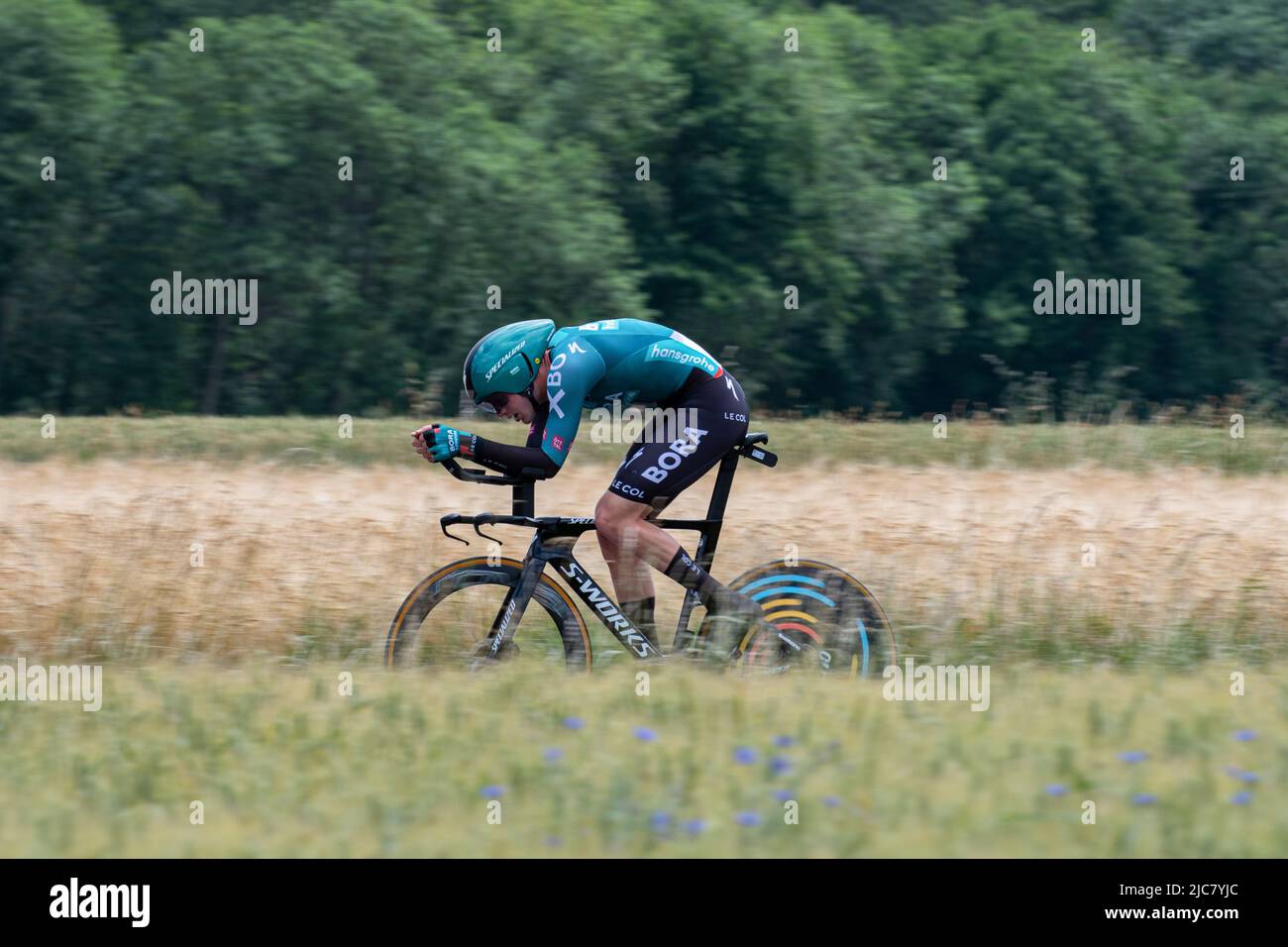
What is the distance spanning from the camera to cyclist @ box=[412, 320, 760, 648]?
22.2 ft

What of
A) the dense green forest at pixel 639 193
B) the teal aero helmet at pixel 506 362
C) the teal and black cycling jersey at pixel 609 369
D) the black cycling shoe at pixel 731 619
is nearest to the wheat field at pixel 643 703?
the black cycling shoe at pixel 731 619

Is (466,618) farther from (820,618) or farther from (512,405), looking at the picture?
(820,618)

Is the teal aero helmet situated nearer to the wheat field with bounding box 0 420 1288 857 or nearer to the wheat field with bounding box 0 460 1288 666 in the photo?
the wheat field with bounding box 0 420 1288 857

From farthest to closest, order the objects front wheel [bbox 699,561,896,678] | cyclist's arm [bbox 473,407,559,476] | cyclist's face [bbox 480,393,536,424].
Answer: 1. front wheel [bbox 699,561,896,678]
2. cyclist's face [bbox 480,393,536,424]
3. cyclist's arm [bbox 473,407,559,476]

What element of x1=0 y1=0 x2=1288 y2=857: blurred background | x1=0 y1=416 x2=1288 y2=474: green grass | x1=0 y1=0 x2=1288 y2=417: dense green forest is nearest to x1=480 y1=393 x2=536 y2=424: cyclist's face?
x1=0 y1=0 x2=1288 y2=857: blurred background

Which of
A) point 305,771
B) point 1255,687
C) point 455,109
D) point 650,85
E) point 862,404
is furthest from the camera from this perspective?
point 862,404

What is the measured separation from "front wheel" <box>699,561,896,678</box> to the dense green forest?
15.5m

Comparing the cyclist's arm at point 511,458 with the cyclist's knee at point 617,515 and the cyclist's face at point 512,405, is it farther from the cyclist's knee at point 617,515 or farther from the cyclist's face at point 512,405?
the cyclist's knee at point 617,515

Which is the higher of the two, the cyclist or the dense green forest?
the dense green forest

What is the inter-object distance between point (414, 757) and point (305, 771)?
1.13ft

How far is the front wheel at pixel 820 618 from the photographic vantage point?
7199 mm

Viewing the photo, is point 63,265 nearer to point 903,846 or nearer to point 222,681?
point 222,681

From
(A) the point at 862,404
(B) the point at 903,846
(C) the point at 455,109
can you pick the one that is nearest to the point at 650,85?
(C) the point at 455,109

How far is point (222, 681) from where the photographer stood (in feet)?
22.9
